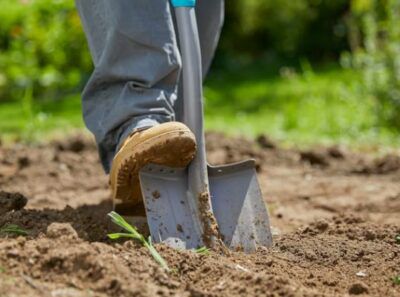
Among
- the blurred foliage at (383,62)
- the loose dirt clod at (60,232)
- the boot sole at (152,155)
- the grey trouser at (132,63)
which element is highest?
the grey trouser at (132,63)

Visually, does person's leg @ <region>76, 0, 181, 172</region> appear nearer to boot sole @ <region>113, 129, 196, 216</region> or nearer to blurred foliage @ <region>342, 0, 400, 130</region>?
boot sole @ <region>113, 129, 196, 216</region>

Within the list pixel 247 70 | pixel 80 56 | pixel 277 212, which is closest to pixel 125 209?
pixel 277 212

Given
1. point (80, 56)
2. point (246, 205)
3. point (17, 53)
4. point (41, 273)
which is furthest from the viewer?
point (80, 56)

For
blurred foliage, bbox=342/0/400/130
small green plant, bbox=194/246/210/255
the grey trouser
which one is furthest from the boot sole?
blurred foliage, bbox=342/0/400/130

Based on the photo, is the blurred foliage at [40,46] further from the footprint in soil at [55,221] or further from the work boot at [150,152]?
the work boot at [150,152]

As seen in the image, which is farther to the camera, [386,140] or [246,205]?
[386,140]

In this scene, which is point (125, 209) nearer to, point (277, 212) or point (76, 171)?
point (277, 212)

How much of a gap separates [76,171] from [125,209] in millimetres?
1577

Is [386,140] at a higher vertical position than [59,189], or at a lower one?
lower

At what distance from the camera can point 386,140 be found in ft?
19.6

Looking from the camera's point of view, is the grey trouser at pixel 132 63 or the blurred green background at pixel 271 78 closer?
the grey trouser at pixel 132 63

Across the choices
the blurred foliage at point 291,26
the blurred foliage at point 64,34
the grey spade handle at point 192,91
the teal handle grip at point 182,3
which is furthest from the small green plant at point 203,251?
the blurred foliage at point 291,26

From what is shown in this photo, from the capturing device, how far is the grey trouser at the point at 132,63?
2.97m

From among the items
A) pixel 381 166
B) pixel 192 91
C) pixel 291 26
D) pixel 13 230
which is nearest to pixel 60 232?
pixel 13 230
